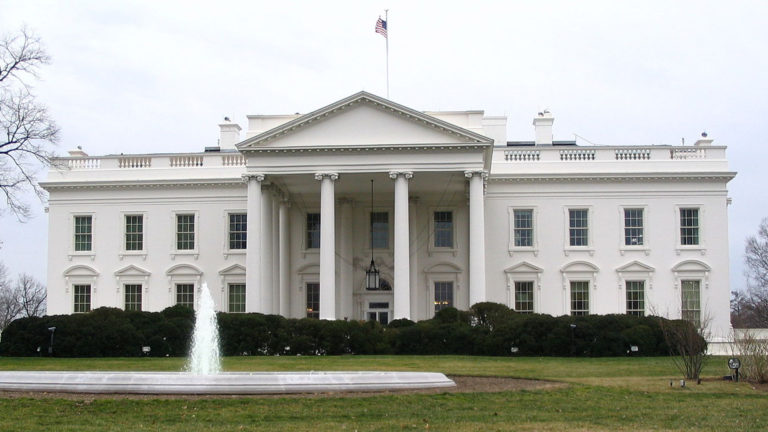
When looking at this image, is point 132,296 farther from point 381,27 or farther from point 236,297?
point 381,27

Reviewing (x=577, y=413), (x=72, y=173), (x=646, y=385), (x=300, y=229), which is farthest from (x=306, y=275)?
(x=577, y=413)

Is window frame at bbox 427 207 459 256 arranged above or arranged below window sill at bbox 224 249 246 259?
above

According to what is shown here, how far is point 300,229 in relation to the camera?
153 feet

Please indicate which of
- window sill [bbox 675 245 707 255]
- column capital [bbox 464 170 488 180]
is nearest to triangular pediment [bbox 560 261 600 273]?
window sill [bbox 675 245 707 255]

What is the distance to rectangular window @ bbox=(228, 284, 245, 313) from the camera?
152ft

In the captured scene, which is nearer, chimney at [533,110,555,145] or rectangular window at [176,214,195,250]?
rectangular window at [176,214,195,250]

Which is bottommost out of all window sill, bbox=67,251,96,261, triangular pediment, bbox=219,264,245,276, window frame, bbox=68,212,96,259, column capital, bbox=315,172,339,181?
triangular pediment, bbox=219,264,245,276

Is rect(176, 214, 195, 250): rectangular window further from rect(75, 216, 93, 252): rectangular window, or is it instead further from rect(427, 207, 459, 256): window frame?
rect(427, 207, 459, 256): window frame

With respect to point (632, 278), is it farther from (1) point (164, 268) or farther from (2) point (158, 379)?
(2) point (158, 379)

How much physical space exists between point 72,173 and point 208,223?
7.59 m

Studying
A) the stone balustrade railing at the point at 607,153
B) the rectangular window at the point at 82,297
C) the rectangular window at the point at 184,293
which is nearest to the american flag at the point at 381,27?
the stone balustrade railing at the point at 607,153

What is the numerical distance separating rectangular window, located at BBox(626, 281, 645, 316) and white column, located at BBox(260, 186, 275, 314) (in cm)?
1712

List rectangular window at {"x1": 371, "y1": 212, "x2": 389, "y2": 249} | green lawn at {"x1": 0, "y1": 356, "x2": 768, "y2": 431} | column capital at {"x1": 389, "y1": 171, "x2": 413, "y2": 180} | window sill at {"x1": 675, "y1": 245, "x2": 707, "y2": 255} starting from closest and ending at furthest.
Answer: green lawn at {"x1": 0, "y1": 356, "x2": 768, "y2": 431} → column capital at {"x1": 389, "y1": 171, "x2": 413, "y2": 180} → window sill at {"x1": 675, "y1": 245, "x2": 707, "y2": 255} → rectangular window at {"x1": 371, "y1": 212, "x2": 389, "y2": 249}

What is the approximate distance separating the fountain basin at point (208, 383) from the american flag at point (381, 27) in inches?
1030
